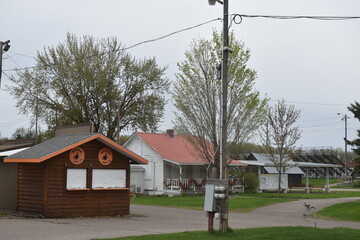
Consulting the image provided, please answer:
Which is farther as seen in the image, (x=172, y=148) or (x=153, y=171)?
(x=172, y=148)

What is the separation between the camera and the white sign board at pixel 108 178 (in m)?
22.7

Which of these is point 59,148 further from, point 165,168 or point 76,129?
point 165,168

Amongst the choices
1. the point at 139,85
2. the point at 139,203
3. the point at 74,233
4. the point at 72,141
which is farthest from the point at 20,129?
the point at 74,233

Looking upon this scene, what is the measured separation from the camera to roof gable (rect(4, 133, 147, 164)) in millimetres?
21109

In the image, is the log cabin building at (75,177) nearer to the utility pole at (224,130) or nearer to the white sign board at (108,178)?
the white sign board at (108,178)

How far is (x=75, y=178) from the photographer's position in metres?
22.0

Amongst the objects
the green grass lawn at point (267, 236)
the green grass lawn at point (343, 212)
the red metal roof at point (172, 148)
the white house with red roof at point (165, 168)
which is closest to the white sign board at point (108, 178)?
the green grass lawn at point (267, 236)

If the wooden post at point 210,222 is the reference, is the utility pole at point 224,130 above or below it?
above

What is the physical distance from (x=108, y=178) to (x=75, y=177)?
1.64m

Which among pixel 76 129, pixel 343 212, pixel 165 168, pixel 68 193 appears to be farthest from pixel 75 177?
pixel 165 168

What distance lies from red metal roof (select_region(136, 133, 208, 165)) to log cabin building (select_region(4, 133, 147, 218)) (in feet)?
59.2

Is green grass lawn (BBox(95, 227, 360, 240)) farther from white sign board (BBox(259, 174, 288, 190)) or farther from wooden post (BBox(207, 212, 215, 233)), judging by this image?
white sign board (BBox(259, 174, 288, 190))

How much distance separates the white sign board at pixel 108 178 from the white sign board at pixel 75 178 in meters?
0.53

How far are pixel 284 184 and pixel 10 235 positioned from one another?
37.3 meters
